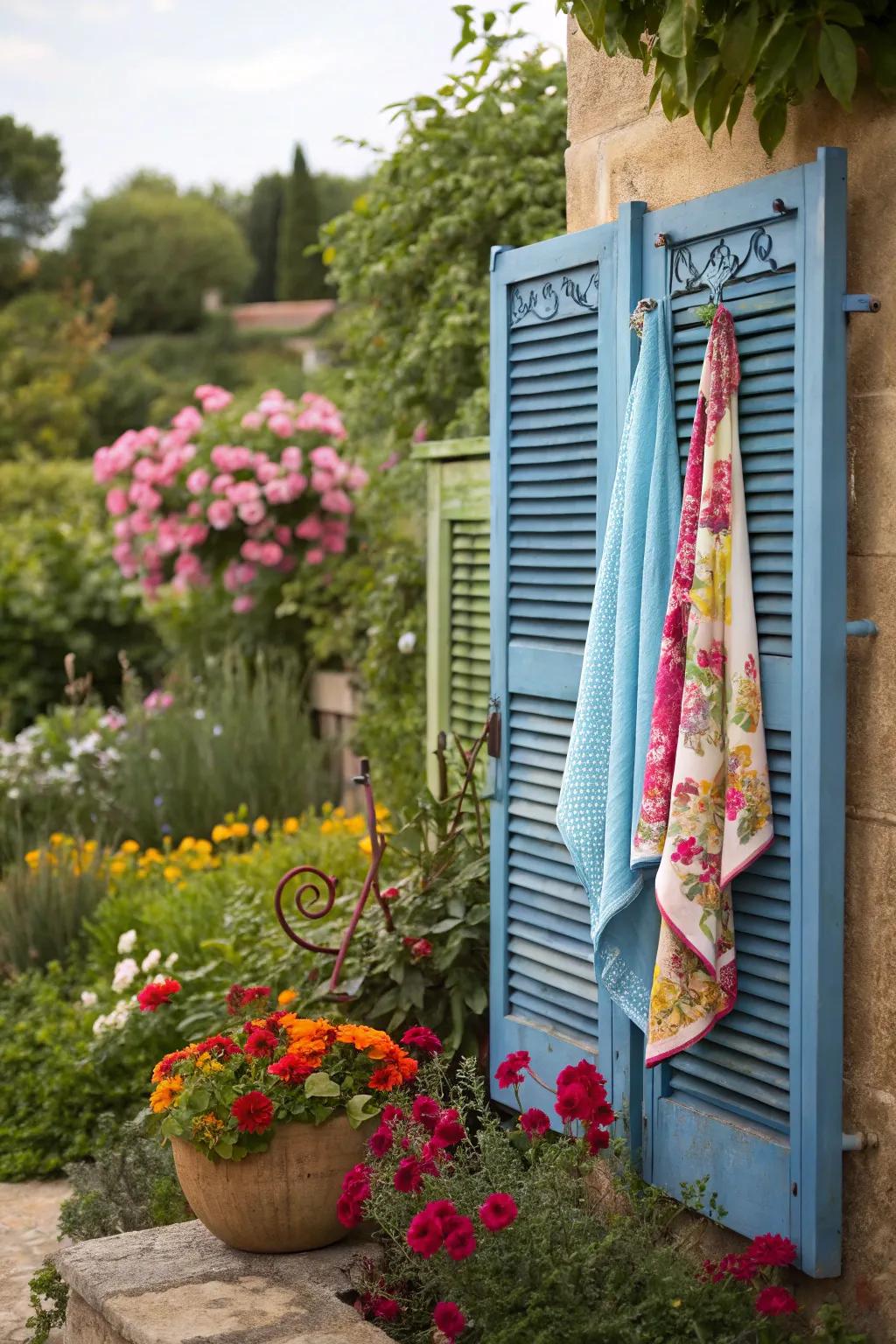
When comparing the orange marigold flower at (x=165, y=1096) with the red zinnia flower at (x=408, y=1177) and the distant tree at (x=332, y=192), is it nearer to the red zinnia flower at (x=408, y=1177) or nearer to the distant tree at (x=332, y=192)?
the red zinnia flower at (x=408, y=1177)

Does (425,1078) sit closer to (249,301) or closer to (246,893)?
(246,893)

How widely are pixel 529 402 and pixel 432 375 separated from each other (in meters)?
2.46

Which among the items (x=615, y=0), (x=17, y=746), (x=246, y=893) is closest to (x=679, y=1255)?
(x=615, y=0)

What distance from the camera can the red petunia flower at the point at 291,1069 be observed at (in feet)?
9.45

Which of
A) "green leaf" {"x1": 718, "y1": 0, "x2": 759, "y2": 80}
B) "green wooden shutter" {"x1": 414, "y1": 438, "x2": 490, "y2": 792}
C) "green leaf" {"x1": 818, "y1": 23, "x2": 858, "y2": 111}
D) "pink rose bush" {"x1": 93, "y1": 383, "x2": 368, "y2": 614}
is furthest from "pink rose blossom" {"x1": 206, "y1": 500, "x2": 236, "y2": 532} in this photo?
"green leaf" {"x1": 818, "y1": 23, "x2": 858, "y2": 111}

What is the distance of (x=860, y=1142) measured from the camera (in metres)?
2.42

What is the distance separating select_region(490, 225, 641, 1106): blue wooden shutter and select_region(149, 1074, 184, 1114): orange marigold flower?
31.3 inches

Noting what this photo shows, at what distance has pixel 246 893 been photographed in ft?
16.0

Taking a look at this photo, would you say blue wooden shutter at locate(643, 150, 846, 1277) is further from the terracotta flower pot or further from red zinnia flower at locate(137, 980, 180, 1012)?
red zinnia flower at locate(137, 980, 180, 1012)

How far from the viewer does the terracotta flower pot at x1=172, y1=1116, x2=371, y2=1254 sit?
111 inches

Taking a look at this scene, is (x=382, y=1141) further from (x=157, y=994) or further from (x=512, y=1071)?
(x=157, y=994)

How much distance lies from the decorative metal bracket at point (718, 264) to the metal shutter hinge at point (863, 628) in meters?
0.61

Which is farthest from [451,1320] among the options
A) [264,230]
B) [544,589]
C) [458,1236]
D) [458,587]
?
[264,230]

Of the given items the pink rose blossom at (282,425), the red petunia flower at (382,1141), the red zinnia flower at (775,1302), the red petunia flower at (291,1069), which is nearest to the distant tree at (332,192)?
the pink rose blossom at (282,425)
